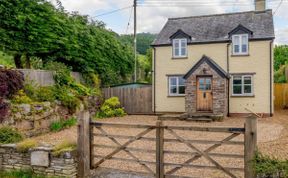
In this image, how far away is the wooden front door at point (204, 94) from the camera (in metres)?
20.8

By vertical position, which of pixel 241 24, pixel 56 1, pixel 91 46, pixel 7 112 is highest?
pixel 56 1

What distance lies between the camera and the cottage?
20.5m

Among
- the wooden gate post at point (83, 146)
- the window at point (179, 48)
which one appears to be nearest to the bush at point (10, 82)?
the wooden gate post at point (83, 146)

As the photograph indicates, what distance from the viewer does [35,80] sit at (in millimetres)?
15086

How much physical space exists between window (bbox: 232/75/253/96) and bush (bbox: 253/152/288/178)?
608 inches

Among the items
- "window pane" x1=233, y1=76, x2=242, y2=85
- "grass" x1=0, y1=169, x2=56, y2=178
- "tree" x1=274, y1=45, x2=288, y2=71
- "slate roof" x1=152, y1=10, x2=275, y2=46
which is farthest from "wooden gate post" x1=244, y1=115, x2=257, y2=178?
"tree" x1=274, y1=45, x2=288, y2=71

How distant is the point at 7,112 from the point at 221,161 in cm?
829

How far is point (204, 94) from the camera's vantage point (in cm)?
2086

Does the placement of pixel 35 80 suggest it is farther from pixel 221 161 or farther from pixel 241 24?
pixel 241 24

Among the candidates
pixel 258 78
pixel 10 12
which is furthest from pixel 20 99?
pixel 258 78

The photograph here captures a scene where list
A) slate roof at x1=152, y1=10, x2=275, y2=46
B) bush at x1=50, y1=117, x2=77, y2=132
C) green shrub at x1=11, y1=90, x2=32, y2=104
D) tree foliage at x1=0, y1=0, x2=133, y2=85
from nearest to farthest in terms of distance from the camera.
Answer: green shrub at x1=11, y1=90, x2=32, y2=104 < bush at x1=50, y1=117, x2=77, y2=132 < tree foliage at x1=0, y1=0, x2=133, y2=85 < slate roof at x1=152, y1=10, x2=275, y2=46

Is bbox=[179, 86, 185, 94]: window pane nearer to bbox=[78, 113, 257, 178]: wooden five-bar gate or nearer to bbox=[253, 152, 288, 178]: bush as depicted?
bbox=[78, 113, 257, 178]: wooden five-bar gate

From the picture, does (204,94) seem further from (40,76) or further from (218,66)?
(40,76)

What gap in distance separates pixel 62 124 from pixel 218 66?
11.4m
